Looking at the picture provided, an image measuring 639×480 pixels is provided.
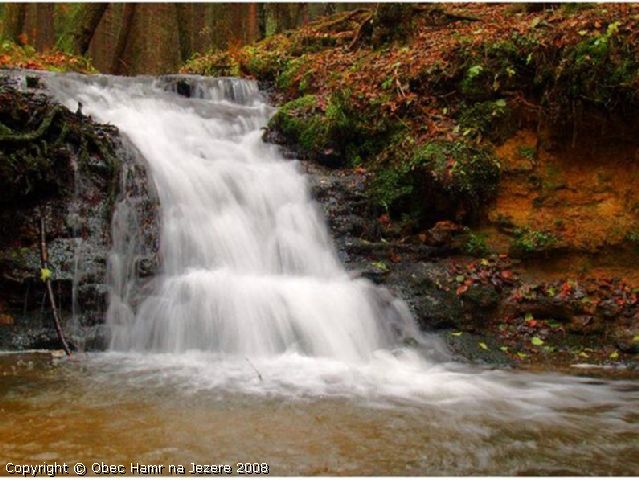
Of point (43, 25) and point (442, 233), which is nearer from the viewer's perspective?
point (442, 233)

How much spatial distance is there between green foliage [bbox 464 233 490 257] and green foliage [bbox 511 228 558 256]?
1.02ft

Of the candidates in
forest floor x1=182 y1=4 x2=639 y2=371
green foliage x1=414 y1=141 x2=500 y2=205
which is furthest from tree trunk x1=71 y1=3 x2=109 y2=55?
green foliage x1=414 y1=141 x2=500 y2=205

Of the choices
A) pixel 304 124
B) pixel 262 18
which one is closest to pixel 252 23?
pixel 262 18

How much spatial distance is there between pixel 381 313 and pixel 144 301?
236cm

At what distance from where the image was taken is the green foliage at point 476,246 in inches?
251

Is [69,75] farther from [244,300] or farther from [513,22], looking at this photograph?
[513,22]

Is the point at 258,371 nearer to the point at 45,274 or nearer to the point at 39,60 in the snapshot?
the point at 45,274

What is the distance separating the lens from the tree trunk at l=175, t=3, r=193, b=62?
15562 millimetres

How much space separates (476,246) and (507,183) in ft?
2.92

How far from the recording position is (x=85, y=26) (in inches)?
469

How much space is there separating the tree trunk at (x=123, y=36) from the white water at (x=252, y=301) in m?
6.36

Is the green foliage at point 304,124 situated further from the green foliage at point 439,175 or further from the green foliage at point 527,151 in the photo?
the green foliage at point 527,151

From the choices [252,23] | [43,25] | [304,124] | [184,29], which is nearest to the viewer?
[304,124]

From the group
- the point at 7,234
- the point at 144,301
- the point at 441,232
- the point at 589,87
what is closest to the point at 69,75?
the point at 7,234
